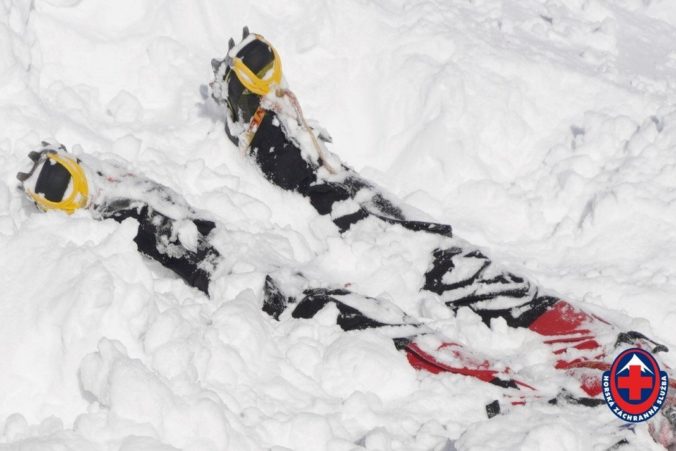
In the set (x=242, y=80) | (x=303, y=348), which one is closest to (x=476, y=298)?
(x=303, y=348)

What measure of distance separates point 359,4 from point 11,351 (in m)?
2.92

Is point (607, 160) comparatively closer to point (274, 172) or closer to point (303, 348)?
point (274, 172)

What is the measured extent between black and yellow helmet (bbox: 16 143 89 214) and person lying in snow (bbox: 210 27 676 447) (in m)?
0.88

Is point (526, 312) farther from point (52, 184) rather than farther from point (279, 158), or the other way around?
point (52, 184)

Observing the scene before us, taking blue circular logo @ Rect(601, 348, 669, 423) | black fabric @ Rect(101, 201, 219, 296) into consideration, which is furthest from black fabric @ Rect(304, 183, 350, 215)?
blue circular logo @ Rect(601, 348, 669, 423)

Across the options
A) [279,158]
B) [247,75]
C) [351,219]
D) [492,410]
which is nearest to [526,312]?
[492,410]

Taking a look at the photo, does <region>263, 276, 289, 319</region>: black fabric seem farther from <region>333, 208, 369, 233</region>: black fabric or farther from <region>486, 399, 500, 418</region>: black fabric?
<region>486, 399, 500, 418</region>: black fabric

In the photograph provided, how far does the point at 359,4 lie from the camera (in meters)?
5.31

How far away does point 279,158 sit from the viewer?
4.36 m

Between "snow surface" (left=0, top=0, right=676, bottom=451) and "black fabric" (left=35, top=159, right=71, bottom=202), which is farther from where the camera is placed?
"black fabric" (left=35, top=159, right=71, bottom=202)

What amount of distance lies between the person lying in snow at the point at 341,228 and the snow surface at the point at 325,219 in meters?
0.06

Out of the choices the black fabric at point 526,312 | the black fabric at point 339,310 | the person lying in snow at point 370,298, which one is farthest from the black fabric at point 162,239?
the black fabric at point 526,312

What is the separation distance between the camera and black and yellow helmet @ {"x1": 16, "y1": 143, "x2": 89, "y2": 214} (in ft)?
12.2

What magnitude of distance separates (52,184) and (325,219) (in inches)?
46.1
